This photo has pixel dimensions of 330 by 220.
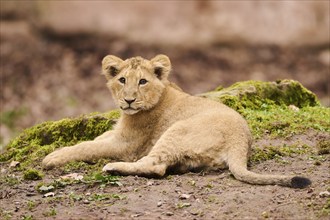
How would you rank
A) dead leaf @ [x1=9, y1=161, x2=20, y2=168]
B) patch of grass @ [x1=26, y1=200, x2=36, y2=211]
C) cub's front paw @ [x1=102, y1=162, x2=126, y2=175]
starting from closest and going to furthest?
patch of grass @ [x1=26, y1=200, x2=36, y2=211], cub's front paw @ [x1=102, y1=162, x2=126, y2=175], dead leaf @ [x1=9, y1=161, x2=20, y2=168]

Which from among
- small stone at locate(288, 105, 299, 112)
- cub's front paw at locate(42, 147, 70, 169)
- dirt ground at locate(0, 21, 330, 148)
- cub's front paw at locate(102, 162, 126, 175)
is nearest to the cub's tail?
cub's front paw at locate(102, 162, 126, 175)

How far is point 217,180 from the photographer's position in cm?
701

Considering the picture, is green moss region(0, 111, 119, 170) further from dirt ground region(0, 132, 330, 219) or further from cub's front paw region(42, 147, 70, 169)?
dirt ground region(0, 132, 330, 219)

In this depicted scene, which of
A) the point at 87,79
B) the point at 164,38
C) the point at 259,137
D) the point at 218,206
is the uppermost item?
the point at 164,38

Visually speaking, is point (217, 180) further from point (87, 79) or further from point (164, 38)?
point (164, 38)

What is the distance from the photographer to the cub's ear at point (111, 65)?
328 inches

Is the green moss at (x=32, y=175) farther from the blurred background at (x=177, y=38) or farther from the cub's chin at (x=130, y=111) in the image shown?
the blurred background at (x=177, y=38)

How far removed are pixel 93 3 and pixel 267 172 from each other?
1423cm

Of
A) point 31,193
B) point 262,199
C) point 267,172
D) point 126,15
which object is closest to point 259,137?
point 267,172

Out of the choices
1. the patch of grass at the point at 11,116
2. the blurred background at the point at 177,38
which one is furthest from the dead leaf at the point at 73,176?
the blurred background at the point at 177,38

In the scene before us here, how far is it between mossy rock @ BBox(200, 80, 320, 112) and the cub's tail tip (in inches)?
148

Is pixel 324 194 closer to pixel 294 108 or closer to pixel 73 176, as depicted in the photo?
pixel 73 176

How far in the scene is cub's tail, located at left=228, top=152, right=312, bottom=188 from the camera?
21.0 ft

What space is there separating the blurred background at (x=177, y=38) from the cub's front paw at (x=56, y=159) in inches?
434
